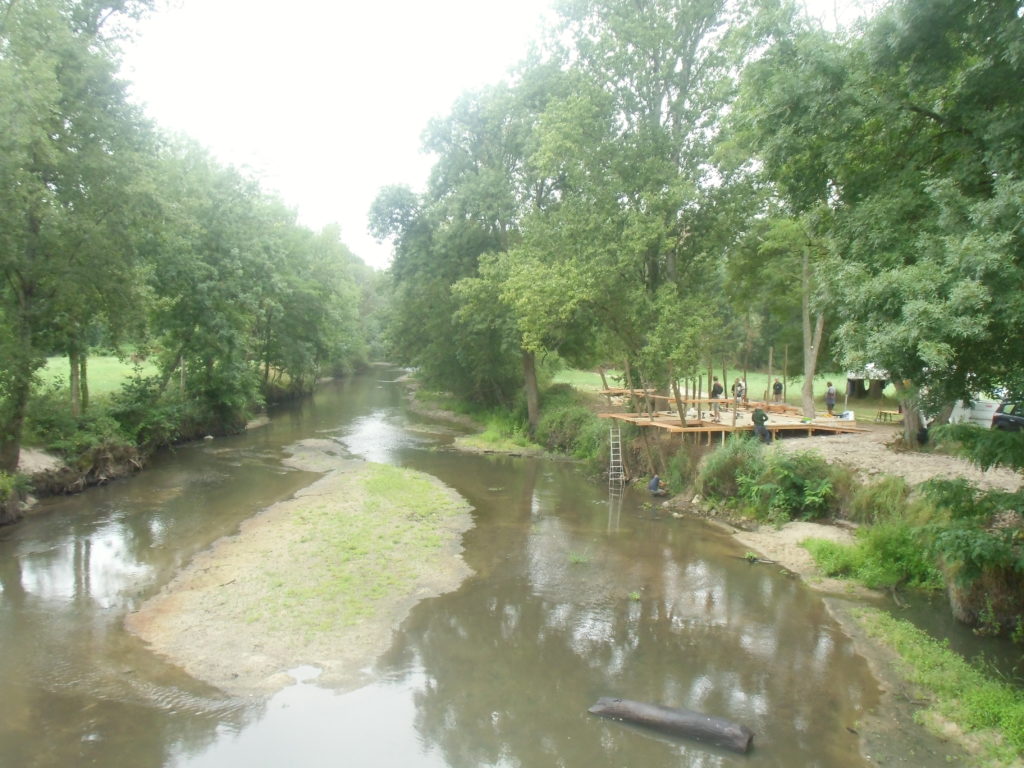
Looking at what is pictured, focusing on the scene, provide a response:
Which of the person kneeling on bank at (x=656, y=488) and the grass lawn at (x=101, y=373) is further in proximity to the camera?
the grass lawn at (x=101, y=373)

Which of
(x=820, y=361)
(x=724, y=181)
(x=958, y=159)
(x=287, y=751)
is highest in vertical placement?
(x=724, y=181)

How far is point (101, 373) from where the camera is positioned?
1638 inches

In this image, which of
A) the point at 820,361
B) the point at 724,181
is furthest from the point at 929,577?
the point at 820,361

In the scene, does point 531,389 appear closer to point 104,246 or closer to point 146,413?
point 146,413

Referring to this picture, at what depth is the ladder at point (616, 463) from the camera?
2462 cm

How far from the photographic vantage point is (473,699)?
379 inches

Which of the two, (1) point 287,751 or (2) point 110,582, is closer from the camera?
(1) point 287,751

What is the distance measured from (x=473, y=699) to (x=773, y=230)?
61.7 ft

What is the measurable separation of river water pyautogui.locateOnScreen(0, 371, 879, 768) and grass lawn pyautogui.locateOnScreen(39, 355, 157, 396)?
54.2ft

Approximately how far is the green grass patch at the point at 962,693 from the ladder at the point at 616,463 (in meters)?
13.1

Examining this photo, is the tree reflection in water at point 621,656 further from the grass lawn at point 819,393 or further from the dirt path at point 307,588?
the grass lawn at point 819,393

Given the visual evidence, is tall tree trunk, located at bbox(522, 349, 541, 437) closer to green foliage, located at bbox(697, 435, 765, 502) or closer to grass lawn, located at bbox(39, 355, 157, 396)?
green foliage, located at bbox(697, 435, 765, 502)

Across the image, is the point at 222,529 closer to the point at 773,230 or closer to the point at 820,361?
the point at 773,230

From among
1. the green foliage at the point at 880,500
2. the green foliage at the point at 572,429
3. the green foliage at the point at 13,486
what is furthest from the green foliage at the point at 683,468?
the green foliage at the point at 13,486
